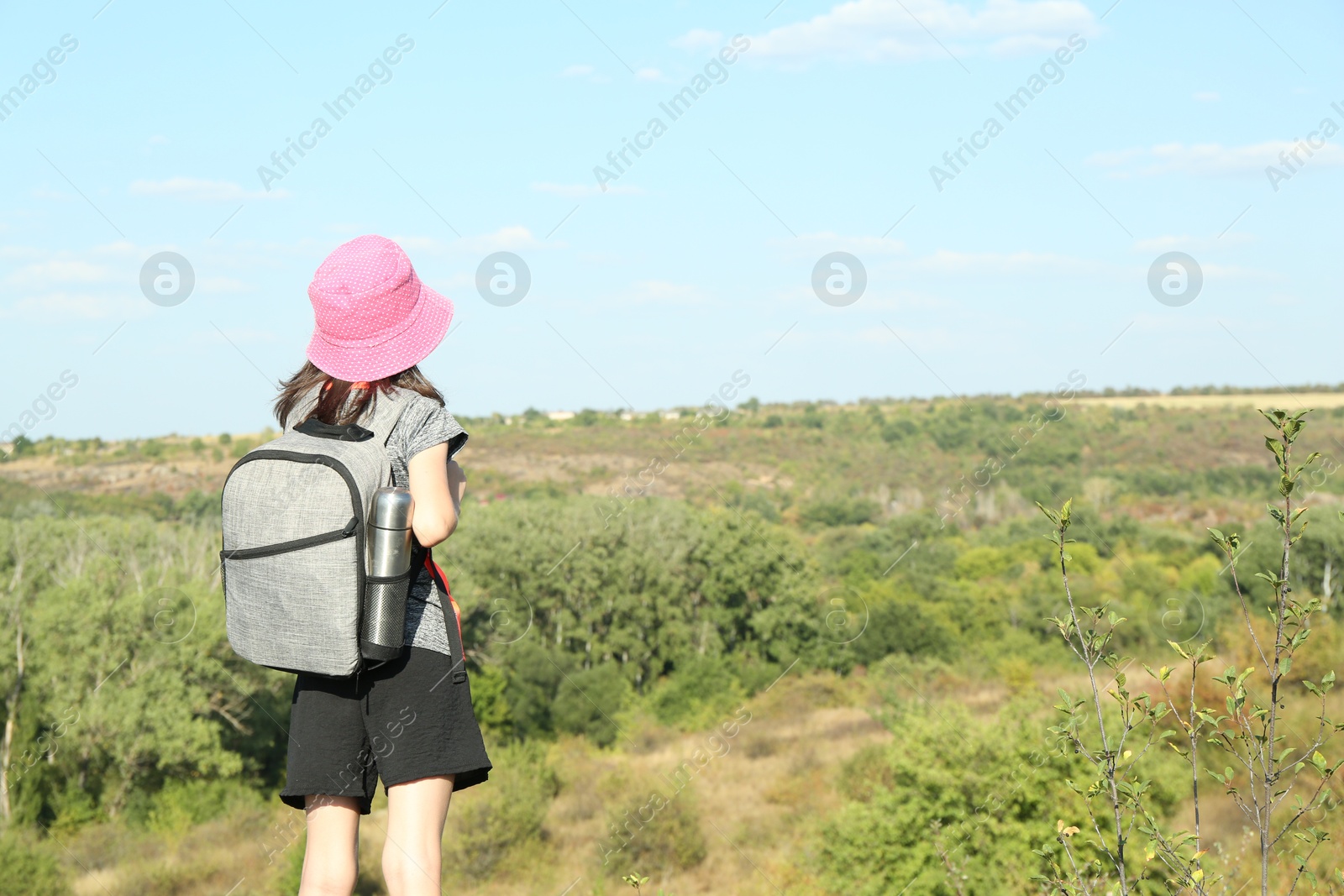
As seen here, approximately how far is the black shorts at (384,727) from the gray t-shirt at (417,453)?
0.03 m

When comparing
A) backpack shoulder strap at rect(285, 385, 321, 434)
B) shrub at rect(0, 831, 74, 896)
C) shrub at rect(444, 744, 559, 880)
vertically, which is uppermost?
backpack shoulder strap at rect(285, 385, 321, 434)

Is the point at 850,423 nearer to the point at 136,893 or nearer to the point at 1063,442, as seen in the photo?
the point at 1063,442

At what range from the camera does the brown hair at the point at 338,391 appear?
2.07m

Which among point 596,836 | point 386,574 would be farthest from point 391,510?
point 596,836

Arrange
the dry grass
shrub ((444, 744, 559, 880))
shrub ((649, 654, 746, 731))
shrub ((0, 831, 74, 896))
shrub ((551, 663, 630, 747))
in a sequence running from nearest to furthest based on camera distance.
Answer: shrub ((0, 831, 74, 896)), the dry grass, shrub ((444, 744, 559, 880)), shrub ((551, 663, 630, 747)), shrub ((649, 654, 746, 731))

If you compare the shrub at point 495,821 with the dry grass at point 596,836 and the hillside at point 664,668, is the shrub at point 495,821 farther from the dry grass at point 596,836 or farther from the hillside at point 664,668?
the dry grass at point 596,836

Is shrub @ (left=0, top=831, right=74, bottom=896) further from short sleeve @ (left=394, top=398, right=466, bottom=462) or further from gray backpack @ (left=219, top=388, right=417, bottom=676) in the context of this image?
short sleeve @ (left=394, top=398, right=466, bottom=462)

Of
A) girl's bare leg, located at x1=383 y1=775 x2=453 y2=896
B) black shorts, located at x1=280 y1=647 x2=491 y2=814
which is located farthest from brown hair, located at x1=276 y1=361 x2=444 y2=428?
girl's bare leg, located at x1=383 y1=775 x2=453 y2=896

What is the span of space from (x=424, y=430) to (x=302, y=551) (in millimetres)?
312

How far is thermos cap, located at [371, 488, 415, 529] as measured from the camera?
6.17 feet

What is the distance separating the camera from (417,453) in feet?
6.61

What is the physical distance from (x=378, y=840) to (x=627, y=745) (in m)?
13.0

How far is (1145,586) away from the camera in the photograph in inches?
1886

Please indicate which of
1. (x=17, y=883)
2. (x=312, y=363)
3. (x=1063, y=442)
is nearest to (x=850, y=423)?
(x=1063, y=442)
